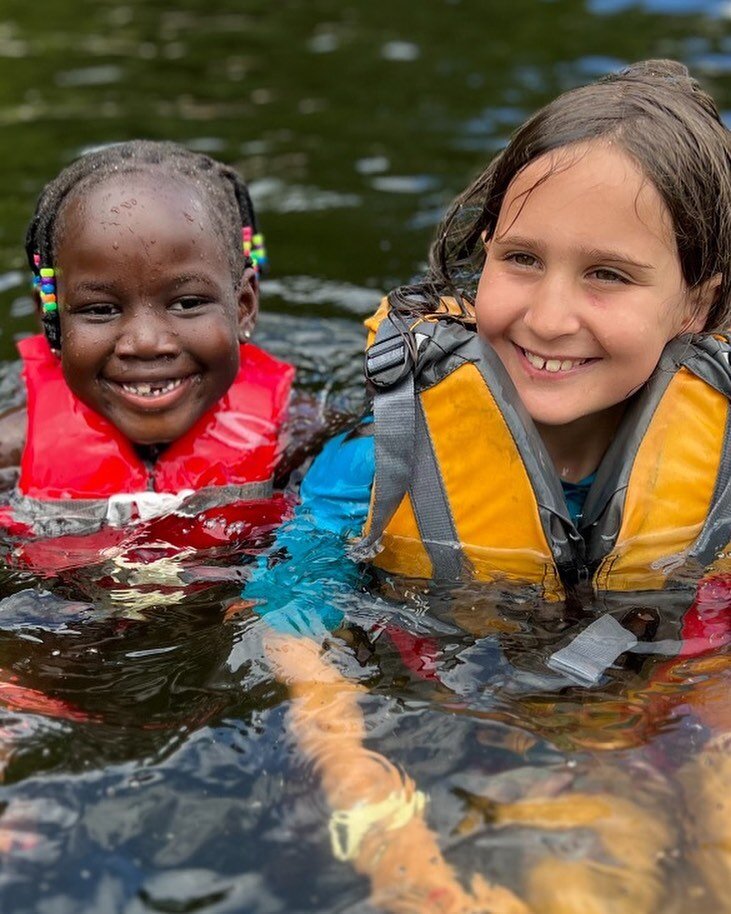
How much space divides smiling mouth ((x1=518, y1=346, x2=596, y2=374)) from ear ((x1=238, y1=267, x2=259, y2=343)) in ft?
4.05

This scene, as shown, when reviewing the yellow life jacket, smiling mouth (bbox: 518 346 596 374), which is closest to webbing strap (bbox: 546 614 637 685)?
the yellow life jacket

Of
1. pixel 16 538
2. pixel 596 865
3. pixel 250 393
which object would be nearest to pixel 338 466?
pixel 250 393

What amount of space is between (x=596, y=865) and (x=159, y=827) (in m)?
0.91

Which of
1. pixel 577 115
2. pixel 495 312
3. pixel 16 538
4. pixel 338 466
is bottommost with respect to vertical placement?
pixel 16 538

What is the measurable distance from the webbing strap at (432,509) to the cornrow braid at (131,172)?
1.06 metres

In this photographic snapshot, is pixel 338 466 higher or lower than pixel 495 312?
lower

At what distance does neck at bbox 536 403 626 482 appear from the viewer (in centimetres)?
368

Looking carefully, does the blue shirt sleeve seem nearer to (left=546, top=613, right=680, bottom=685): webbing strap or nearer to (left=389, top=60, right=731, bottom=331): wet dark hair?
(left=389, top=60, right=731, bottom=331): wet dark hair

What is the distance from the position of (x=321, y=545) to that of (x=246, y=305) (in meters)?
1.04

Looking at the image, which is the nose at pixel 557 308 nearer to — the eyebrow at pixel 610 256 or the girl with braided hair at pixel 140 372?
the eyebrow at pixel 610 256

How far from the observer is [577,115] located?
3248mm

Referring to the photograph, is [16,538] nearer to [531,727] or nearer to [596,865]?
[531,727]

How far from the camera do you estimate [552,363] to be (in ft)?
11.0

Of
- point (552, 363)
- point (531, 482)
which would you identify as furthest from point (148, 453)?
point (552, 363)
